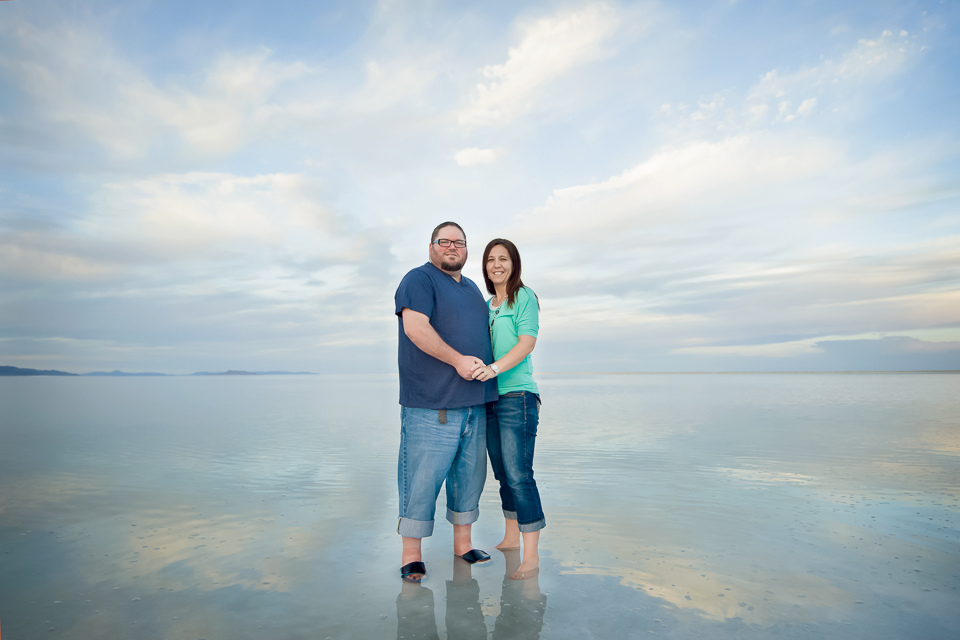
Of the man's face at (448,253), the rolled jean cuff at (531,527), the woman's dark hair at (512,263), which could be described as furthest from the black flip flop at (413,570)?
the man's face at (448,253)

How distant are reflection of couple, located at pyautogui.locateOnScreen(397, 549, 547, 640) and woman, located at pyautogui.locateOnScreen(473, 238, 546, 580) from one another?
0.79 ft

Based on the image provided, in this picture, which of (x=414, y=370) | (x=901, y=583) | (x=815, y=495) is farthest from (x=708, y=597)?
(x=815, y=495)

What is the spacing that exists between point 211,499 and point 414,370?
2.99 metres

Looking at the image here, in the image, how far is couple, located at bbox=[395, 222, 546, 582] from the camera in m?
2.92

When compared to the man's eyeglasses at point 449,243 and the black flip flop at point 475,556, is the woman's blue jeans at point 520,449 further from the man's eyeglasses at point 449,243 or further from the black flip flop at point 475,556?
the man's eyeglasses at point 449,243

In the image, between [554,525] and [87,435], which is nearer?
[554,525]

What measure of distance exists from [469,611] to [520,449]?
0.88 m

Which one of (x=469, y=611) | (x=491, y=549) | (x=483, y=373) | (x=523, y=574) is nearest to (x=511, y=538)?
(x=491, y=549)

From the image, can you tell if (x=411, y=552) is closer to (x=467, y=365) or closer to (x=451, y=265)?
(x=467, y=365)

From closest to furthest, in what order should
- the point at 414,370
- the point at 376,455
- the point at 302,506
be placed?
the point at 414,370 → the point at 302,506 → the point at 376,455

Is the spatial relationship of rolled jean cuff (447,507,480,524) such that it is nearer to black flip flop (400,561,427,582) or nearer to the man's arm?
black flip flop (400,561,427,582)

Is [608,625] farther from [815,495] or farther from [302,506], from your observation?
[815,495]

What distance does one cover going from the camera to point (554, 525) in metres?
3.88

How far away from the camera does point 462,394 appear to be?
2977mm
